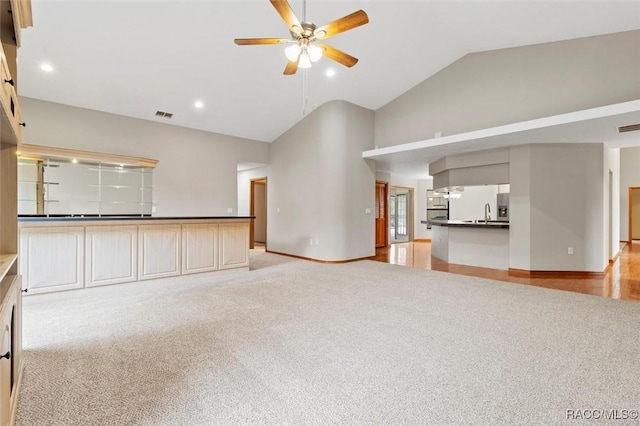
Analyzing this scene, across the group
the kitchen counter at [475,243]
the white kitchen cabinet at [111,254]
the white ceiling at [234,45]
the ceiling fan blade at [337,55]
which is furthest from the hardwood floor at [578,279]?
the white kitchen cabinet at [111,254]

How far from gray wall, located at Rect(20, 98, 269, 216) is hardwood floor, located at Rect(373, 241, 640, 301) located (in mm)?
4095

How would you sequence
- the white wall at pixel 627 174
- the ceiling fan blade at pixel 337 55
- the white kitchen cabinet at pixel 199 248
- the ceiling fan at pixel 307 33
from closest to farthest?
the ceiling fan at pixel 307 33 → the ceiling fan blade at pixel 337 55 → the white kitchen cabinet at pixel 199 248 → the white wall at pixel 627 174

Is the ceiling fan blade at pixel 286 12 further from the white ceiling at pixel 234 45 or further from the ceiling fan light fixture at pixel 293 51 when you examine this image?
the white ceiling at pixel 234 45

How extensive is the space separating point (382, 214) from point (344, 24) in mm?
6779

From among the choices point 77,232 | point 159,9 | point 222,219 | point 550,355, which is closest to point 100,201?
point 77,232

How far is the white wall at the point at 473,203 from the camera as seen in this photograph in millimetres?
6094

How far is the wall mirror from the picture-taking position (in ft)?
16.8

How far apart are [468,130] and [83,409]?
6.15 meters

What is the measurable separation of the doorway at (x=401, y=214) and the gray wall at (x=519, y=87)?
425 centimetres

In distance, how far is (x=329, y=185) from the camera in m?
6.43

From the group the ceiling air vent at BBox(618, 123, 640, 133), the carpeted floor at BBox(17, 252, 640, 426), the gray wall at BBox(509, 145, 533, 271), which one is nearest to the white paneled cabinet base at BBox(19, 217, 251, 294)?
the carpeted floor at BBox(17, 252, 640, 426)

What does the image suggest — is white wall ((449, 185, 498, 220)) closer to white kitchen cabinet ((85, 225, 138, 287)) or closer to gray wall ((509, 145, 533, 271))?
gray wall ((509, 145, 533, 271))

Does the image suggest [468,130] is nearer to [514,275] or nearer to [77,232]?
[514,275]

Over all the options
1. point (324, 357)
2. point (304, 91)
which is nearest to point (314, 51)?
point (324, 357)
